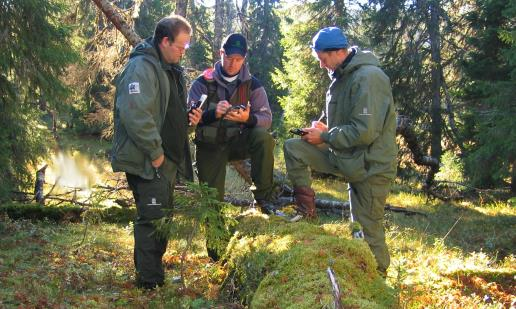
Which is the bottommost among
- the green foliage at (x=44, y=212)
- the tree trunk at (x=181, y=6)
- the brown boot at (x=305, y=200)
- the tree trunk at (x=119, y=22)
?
the green foliage at (x=44, y=212)

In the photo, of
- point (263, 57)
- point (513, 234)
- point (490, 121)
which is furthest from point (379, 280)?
point (263, 57)

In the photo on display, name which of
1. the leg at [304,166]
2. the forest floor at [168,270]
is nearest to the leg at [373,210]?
the forest floor at [168,270]

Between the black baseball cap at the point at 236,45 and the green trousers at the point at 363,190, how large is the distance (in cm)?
115

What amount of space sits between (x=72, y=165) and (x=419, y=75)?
16634 millimetres

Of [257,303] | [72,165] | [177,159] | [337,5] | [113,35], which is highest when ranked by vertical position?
[337,5]

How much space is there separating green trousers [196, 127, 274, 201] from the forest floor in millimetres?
818

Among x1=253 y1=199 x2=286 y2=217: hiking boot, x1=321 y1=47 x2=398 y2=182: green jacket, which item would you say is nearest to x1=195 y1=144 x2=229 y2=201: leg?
x1=253 y1=199 x2=286 y2=217: hiking boot

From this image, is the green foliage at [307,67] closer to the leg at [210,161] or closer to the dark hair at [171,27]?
the leg at [210,161]

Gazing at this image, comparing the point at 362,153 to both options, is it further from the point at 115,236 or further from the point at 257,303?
the point at 115,236

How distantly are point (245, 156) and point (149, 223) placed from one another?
5.20ft

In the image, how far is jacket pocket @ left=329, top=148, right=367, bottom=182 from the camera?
494 centimetres

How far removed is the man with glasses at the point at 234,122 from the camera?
17.6 ft

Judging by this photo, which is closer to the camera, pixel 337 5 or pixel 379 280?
pixel 379 280

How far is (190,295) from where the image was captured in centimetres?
453
